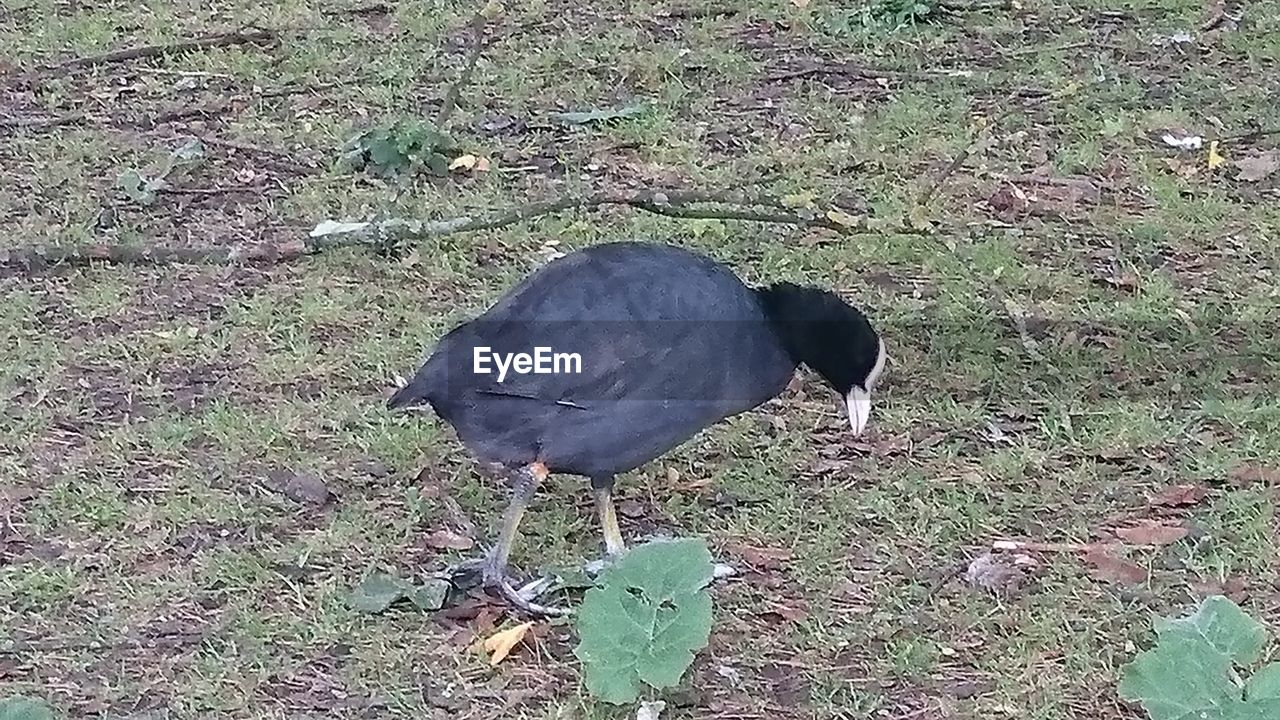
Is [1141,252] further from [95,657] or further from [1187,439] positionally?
[95,657]

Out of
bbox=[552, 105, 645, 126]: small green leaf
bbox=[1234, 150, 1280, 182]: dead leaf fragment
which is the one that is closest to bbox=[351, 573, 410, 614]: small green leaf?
bbox=[552, 105, 645, 126]: small green leaf

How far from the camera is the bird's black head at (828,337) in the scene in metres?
3.73

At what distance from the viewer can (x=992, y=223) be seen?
550cm

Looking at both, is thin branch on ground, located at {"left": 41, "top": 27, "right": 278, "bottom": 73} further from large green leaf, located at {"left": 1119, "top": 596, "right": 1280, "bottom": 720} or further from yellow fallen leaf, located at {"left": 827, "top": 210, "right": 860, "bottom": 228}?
large green leaf, located at {"left": 1119, "top": 596, "right": 1280, "bottom": 720}

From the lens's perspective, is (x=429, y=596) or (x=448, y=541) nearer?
(x=429, y=596)

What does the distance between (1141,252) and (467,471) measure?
2.33 metres

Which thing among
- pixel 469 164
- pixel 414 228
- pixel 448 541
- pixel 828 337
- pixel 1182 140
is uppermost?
pixel 828 337

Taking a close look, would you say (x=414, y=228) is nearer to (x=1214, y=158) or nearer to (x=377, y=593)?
(x=377, y=593)

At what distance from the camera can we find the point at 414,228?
5379mm

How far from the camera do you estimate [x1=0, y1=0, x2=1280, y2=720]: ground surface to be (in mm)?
3463

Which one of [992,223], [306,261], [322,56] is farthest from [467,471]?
[322,56]

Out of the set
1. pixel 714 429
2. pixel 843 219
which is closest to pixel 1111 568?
pixel 714 429

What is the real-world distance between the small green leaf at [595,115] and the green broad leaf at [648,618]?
3533mm

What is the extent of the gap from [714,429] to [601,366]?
0.88 meters
